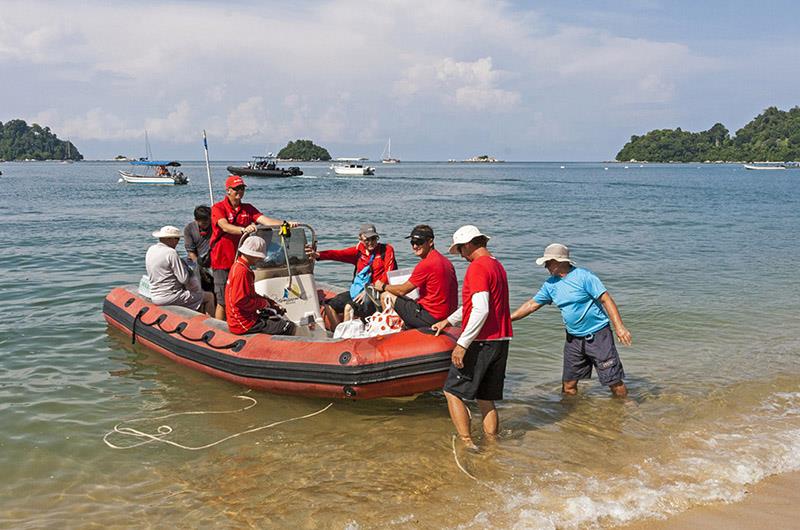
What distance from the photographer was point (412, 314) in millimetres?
6242

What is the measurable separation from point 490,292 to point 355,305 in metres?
2.74

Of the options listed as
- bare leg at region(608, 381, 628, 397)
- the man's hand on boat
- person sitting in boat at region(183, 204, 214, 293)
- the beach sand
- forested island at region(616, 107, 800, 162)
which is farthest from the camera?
forested island at region(616, 107, 800, 162)

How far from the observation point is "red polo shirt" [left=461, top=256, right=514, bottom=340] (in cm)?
493

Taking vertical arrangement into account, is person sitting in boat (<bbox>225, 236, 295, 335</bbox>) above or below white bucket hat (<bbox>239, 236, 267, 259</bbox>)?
below

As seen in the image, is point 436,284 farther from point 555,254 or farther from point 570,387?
point 570,387

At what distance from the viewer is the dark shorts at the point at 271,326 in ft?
23.0

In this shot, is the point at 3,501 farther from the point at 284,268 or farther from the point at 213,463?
the point at 284,268

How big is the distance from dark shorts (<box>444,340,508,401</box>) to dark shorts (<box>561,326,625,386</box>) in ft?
4.36

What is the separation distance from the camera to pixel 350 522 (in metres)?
4.45

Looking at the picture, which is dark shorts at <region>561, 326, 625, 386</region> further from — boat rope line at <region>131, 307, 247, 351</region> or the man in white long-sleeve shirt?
boat rope line at <region>131, 307, 247, 351</region>

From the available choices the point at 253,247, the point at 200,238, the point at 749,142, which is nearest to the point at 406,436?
the point at 253,247

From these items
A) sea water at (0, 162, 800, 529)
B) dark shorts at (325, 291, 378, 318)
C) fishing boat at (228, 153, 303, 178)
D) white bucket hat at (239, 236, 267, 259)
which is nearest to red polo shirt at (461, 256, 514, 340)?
sea water at (0, 162, 800, 529)

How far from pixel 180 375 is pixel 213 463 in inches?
94.5

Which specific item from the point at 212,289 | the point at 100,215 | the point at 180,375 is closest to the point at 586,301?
the point at 180,375
